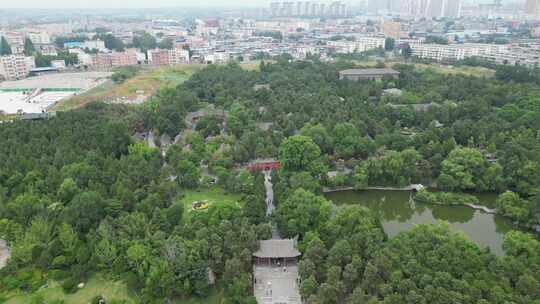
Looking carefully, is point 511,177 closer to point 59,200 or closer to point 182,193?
point 182,193

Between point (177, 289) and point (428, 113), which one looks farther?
point (428, 113)

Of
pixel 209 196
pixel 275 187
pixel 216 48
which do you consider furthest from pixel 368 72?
pixel 216 48

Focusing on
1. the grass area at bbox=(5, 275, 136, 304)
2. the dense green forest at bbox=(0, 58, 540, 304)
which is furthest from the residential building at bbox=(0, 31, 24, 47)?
the grass area at bbox=(5, 275, 136, 304)

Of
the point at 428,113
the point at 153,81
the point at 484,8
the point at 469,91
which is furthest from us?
the point at 484,8

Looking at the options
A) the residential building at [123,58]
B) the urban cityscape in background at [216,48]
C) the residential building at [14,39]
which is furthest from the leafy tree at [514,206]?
the residential building at [14,39]

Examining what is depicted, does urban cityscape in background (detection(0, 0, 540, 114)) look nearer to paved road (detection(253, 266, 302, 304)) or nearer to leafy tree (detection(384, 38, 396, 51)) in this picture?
leafy tree (detection(384, 38, 396, 51))

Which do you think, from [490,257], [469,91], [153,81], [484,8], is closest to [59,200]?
[490,257]

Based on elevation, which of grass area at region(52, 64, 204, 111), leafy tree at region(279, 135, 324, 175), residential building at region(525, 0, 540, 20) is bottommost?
leafy tree at region(279, 135, 324, 175)
